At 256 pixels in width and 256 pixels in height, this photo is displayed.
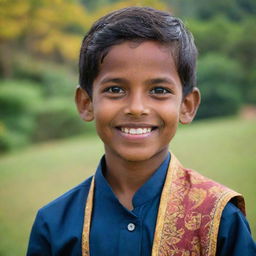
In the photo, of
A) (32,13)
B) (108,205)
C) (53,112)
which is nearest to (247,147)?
(108,205)

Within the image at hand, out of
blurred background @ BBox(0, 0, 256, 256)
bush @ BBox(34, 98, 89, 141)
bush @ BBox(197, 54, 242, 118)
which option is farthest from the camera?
bush @ BBox(34, 98, 89, 141)

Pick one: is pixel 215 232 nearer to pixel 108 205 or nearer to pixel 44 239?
pixel 108 205

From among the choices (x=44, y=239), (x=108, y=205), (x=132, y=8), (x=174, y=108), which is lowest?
(x=44, y=239)

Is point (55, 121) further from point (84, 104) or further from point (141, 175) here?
point (141, 175)

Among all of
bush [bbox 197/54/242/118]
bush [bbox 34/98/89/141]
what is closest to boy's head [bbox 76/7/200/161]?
bush [bbox 197/54/242/118]

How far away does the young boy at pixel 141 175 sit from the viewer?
1.70 meters

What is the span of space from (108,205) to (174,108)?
529mm

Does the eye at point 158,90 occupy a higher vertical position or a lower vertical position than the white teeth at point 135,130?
higher

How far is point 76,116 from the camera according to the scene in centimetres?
1120

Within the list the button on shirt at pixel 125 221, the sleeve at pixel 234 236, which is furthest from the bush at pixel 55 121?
the sleeve at pixel 234 236

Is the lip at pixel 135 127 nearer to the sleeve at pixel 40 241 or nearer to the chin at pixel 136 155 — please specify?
the chin at pixel 136 155

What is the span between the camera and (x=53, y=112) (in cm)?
1075

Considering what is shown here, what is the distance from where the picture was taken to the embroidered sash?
169 centimetres

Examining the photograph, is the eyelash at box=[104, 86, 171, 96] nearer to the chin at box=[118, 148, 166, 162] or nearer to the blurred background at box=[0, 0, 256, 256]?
the chin at box=[118, 148, 166, 162]
